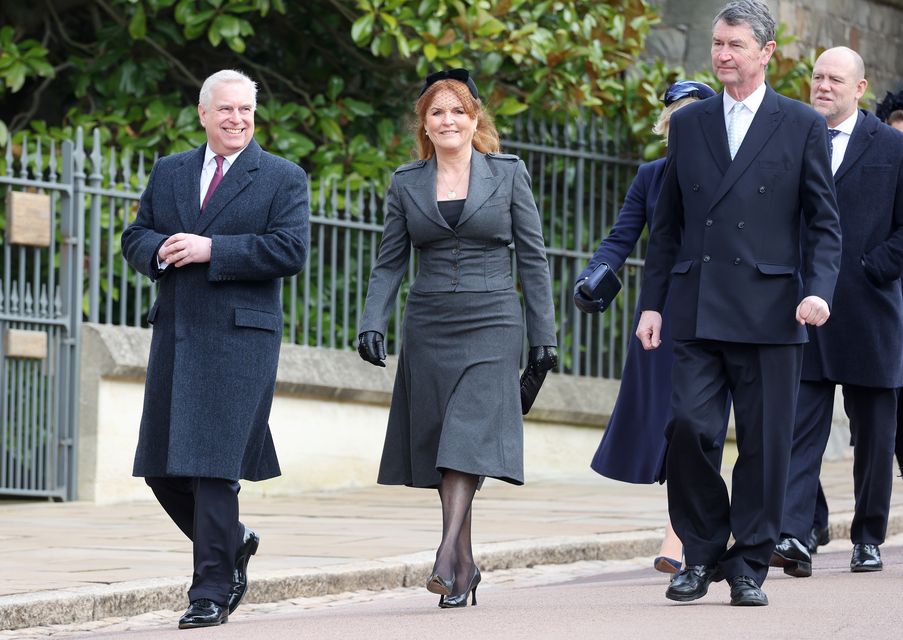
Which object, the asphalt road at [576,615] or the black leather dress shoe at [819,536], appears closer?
A: the asphalt road at [576,615]

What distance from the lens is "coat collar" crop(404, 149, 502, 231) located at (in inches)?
262

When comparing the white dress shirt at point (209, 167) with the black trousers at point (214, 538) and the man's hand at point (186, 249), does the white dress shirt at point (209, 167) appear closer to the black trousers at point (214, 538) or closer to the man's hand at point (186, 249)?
the man's hand at point (186, 249)

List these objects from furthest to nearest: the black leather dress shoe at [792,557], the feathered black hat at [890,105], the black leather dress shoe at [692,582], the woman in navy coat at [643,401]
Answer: the feathered black hat at [890,105], the woman in navy coat at [643,401], the black leather dress shoe at [792,557], the black leather dress shoe at [692,582]

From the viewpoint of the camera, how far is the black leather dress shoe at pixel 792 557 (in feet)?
23.3

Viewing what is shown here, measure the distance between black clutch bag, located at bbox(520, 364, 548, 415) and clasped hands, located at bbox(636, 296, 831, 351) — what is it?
1.42ft

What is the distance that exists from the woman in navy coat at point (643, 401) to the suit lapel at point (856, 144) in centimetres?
56

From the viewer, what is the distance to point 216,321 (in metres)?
6.34

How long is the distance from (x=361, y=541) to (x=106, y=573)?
1.65 meters

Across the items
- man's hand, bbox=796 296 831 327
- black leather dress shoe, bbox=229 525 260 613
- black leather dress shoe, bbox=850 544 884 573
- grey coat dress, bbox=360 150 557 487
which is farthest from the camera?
black leather dress shoe, bbox=850 544 884 573

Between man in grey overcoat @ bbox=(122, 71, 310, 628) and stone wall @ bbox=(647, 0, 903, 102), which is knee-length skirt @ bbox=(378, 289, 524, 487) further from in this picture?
stone wall @ bbox=(647, 0, 903, 102)

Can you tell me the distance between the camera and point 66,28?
1327cm

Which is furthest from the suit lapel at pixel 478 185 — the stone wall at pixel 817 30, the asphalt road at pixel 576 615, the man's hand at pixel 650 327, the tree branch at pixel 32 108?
the stone wall at pixel 817 30

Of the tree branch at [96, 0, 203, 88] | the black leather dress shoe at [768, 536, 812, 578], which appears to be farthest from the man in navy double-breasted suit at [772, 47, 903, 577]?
the tree branch at [96, 0, 203, 88]

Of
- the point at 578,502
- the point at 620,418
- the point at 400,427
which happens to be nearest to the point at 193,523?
the point at 400,427
